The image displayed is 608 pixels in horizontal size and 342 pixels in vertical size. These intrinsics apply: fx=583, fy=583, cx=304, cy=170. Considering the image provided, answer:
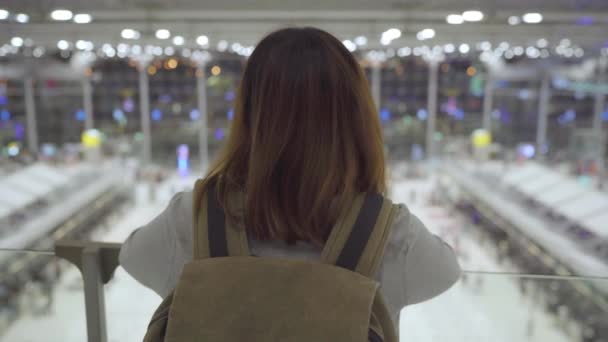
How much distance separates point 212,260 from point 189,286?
5cm

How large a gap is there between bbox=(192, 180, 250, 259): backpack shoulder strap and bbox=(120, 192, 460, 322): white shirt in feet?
0.10

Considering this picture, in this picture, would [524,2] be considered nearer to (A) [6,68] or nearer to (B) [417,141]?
(B) [417,141]

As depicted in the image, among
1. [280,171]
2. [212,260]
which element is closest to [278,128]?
[280,171]

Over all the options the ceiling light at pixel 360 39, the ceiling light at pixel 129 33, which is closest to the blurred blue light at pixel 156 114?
the ceiling light at pixel 129 33

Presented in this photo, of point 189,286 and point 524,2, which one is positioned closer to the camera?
point 189,286

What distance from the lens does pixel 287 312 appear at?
82 centimetres

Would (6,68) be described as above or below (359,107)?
below

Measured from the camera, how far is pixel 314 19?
22.2 ft

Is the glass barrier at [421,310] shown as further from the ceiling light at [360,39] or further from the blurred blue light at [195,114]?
the blurred blue light at [195,114]

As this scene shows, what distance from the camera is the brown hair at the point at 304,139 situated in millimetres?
850

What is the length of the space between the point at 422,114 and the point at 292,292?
580 inches

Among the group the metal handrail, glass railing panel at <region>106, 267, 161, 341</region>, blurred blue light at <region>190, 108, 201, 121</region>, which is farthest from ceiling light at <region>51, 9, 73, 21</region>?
blurred blue light at <region>190, 108, 201, 121</region>

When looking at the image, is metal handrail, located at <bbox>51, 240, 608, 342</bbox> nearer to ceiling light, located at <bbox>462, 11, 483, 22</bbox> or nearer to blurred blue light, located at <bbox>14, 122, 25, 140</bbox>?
ceiling light, located at <bbox>462, 11, 483, 22</bbox>

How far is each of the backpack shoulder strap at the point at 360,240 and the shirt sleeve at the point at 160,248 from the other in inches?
8.9
